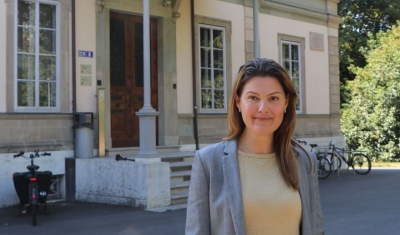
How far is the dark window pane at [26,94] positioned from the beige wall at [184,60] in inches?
149

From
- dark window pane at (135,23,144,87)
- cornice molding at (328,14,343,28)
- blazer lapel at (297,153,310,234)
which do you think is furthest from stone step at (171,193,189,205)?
cornice molding at (328,14,343,28)

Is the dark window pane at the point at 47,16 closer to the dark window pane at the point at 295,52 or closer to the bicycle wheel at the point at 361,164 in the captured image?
the dark window pane at the point at 295,52

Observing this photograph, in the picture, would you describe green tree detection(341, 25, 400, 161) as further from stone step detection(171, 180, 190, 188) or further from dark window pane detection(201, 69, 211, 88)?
stone step detection(171, 180, 190, 188)

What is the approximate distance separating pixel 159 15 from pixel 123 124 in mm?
2642

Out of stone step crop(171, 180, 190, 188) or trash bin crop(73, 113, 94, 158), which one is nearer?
stone step crop(171, 180, 190, 188)

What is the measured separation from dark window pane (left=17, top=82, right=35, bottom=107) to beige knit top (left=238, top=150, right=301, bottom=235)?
933 cm

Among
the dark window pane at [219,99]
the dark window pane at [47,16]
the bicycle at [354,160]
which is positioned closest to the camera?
the dark window pane at [47,16]

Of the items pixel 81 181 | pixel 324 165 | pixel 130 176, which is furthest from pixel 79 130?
pixel 324 165

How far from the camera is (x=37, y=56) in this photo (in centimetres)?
1148

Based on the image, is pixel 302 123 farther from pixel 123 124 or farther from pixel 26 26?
pixel 26 26

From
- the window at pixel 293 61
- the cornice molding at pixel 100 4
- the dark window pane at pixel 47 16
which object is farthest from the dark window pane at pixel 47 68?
the window at pixel 293 61

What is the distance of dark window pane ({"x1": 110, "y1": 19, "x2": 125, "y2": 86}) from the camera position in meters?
13.0

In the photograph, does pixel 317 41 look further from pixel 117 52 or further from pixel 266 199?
pixel 266 199

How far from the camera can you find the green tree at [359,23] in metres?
31.6
